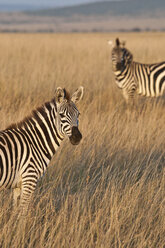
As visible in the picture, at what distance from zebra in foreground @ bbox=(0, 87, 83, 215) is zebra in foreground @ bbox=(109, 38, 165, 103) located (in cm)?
582

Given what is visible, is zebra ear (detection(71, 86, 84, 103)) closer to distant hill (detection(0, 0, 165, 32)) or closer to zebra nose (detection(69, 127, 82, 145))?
zebra nose (detection(69, 127, 82, 145))

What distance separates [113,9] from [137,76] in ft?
489

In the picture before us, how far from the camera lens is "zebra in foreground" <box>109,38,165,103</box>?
960 centimetres

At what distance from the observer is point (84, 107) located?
337 inches

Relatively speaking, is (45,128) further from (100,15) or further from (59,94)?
(100,15)

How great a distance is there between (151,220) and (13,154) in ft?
5.18

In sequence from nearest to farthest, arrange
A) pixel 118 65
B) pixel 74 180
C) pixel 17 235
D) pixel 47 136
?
pixel 17 235 < pixel 47 136 < pixel 74 180 < pixel 118 65

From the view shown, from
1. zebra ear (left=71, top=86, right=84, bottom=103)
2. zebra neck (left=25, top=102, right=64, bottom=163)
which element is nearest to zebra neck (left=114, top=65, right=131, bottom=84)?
zebra ear (left=71, top=86, right=84, bottom=103)

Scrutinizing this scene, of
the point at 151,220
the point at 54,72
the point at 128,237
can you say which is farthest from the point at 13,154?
the point at 54,72

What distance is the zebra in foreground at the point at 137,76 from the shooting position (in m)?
9.60

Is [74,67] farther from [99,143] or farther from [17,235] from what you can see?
[17,235]

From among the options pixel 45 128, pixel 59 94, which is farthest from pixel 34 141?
pixel 59 94

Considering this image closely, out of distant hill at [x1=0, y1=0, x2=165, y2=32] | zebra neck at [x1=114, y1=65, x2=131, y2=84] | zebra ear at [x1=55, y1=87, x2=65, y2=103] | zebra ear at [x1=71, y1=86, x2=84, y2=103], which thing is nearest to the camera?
zebra ear at [x1=55, y1=87, x2=65, y2=103]

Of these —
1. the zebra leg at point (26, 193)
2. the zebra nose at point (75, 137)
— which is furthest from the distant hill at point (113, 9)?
the zebra leg at point (26, 193)
